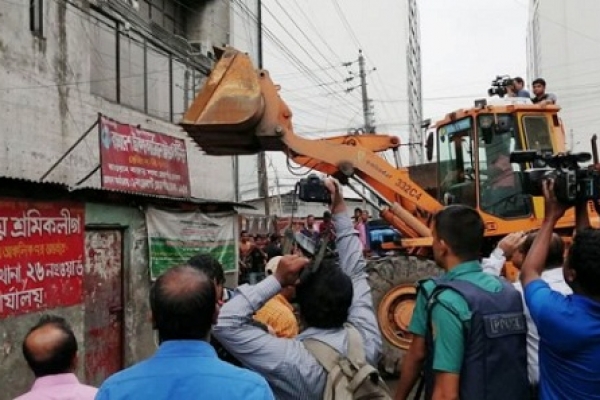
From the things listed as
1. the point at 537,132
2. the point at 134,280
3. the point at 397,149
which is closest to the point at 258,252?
the point at 134,280

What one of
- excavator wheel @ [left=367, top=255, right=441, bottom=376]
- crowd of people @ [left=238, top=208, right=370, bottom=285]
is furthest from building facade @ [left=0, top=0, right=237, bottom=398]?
excavator wheel @ [left=367, top=255, right=441, bottom=376]

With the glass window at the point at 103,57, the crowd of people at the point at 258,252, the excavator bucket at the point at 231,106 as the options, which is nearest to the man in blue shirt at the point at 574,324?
the excavator bucket at the point at 231,106

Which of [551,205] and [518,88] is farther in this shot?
[518,88]

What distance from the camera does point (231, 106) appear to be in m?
7.25

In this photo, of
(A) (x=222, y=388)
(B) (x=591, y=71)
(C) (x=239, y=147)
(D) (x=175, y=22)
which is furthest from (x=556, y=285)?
(B) (x=591, y=71)

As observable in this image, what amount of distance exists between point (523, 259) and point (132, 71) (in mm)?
11090

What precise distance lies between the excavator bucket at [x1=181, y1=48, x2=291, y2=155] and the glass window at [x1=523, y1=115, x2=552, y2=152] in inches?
123

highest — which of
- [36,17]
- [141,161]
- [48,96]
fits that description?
[36,17]

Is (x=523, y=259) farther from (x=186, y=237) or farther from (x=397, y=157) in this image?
(x=186, y=237)

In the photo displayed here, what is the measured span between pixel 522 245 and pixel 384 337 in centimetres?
495

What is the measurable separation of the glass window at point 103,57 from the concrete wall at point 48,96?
0.09 metres

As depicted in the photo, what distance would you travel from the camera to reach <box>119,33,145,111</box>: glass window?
42.1ft

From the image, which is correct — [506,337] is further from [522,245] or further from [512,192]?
[512,192]

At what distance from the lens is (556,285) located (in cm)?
333
